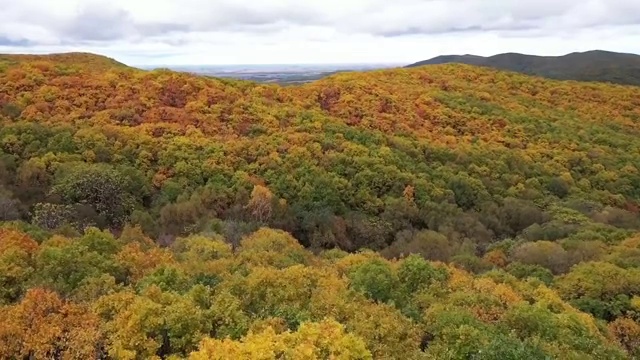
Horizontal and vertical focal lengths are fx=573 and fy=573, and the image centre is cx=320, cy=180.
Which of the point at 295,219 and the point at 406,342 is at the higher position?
the point at 406,342

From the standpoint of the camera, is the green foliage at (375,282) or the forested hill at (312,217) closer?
the forested hill at (312,217)

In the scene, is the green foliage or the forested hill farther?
the green foliage

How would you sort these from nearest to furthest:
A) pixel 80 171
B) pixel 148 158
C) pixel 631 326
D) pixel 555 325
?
pixel 555 325
pixel 631 326
pixel 80 171
pixel 148 158

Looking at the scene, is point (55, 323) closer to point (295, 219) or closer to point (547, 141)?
point (295, 219)

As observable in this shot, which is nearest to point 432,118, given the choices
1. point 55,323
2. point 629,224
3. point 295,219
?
point 629,224

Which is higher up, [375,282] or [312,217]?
[375,282]

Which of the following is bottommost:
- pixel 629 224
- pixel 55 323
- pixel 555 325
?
pixel 629 224

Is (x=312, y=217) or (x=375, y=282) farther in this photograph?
(x=312, y=217)

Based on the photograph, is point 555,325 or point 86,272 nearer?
point 555,325
